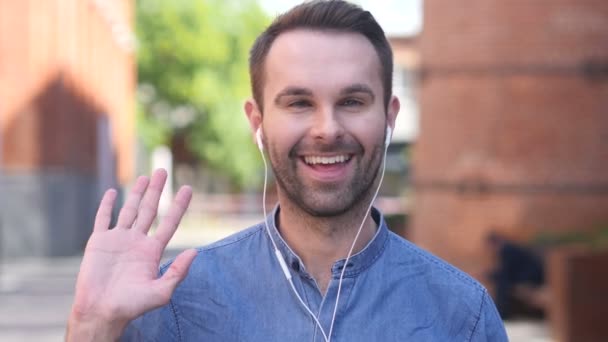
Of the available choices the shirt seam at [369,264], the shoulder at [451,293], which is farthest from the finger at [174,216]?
the shoulder at [451,293]

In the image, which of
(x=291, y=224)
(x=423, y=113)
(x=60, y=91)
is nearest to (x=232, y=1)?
(x=60, y=91)

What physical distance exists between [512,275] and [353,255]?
8605mm

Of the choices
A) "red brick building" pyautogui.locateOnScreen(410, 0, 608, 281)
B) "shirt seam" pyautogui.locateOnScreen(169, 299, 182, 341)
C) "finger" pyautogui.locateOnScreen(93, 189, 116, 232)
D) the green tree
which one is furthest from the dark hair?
the green tree

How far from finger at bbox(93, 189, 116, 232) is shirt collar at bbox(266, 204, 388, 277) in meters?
0.41

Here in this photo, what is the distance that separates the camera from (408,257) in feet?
8.77

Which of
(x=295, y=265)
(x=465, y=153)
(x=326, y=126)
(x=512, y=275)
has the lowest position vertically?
(x=512, y=275)

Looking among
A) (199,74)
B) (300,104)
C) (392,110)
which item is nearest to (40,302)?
(392,110)

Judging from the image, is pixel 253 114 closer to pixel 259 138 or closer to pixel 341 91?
pixel 259 138

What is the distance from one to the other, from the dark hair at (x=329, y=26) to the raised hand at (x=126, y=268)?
0.41m

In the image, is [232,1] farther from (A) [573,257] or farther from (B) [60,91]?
(A) [573,257]

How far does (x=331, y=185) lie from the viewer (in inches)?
101

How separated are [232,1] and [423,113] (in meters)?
32.2

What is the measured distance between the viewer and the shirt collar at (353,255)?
2.58m

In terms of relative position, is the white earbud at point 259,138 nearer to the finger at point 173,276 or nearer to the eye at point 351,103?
the eye at point 351,103
